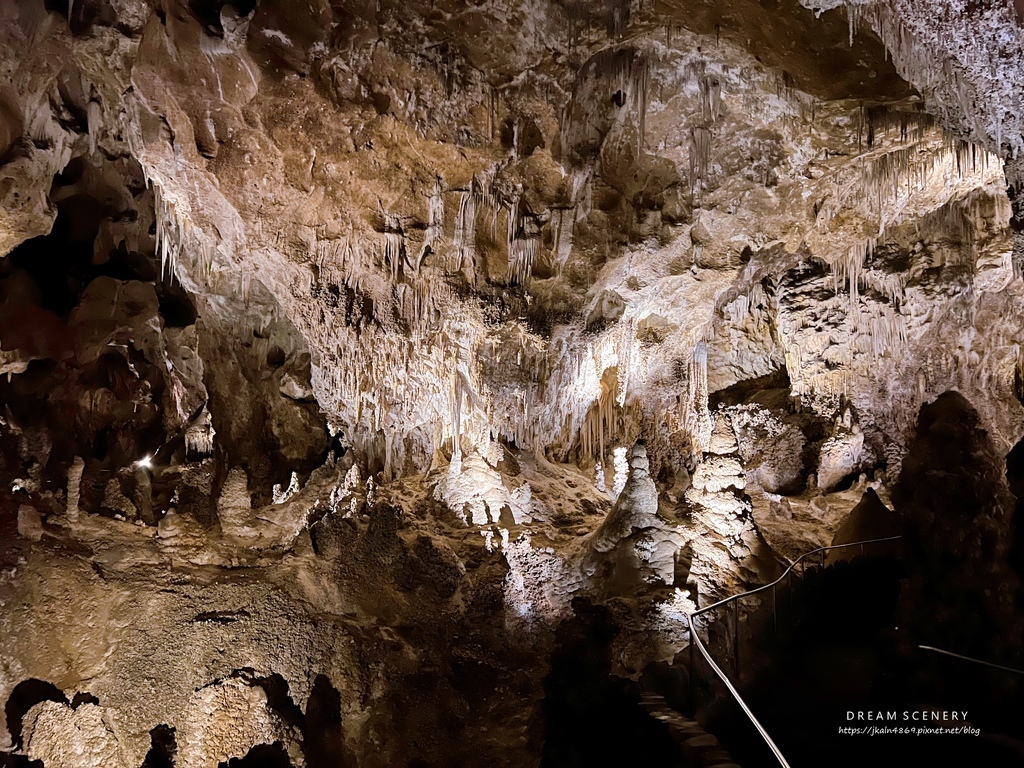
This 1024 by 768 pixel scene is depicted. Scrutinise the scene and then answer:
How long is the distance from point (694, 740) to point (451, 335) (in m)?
4.96

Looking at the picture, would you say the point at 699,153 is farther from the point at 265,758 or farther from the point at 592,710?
the point at 265,758

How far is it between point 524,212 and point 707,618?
176 inches

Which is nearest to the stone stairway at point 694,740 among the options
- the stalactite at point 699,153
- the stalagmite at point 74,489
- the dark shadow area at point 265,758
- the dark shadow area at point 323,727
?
the dark shadow area at point 323,727

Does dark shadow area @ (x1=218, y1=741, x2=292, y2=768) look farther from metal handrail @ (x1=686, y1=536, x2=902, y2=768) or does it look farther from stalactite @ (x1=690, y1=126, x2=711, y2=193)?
stalactite @ (x1=690, y1=126, x2=711, y2=193)

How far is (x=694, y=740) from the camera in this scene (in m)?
4.40

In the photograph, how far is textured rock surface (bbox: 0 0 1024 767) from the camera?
5535 millimetres

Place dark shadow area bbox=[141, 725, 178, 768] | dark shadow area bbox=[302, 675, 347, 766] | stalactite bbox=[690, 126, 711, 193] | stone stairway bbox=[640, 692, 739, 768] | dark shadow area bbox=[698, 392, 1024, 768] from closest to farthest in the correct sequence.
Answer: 1. dark shadow area bbox=[698, 392, 1024, 768]
2. stone stairway bbox=[640, 692, 739, 768]
3. dark shadow area bbox=[141, 725, 178, 768]
4. dark shadow area bbox=[302, 675, 347, 766]
5. stalactite bbox=[690, 126, 711, 193]

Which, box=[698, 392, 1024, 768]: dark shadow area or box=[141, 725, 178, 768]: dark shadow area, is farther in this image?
box=[141, 725, 178, 768]: dark shadow area

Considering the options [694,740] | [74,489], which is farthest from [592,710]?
[74,489]

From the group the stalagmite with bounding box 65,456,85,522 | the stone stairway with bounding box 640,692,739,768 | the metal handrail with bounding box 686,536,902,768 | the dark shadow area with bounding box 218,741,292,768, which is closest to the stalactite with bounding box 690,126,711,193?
the metal handrail with bounding box 686,536,902,768

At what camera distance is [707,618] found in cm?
659

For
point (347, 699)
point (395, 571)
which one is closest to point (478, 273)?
point (395, 571)

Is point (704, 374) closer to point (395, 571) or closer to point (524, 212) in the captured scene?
point (524, 212)

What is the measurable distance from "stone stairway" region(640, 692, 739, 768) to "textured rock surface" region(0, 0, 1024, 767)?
6.46 ft
